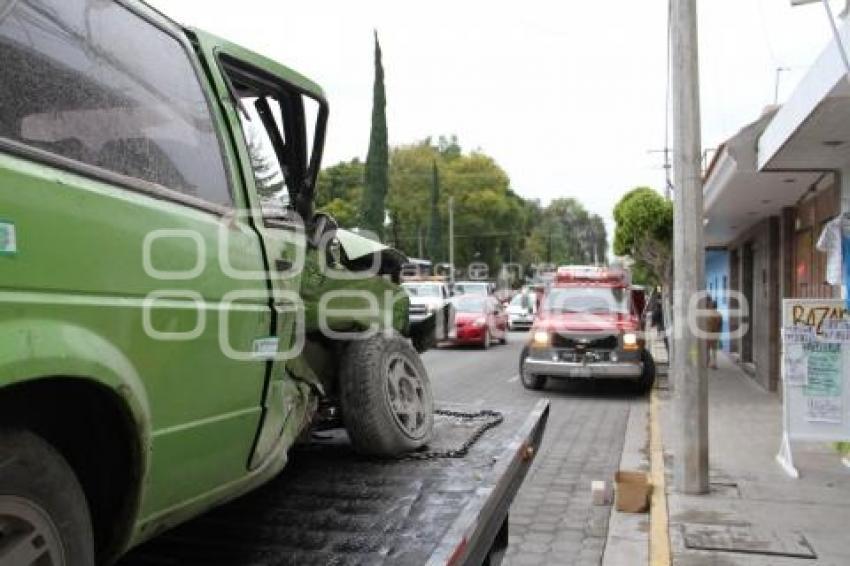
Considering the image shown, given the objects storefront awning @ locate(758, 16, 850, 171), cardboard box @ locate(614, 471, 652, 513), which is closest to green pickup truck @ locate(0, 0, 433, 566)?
cardboard box @ locate(614, 471, 652, 513)

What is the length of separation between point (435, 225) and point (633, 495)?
6013cm

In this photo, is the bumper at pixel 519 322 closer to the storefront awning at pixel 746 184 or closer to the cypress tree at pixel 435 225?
the storefront awning at pixel 746 184

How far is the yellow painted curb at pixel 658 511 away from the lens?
5.73m

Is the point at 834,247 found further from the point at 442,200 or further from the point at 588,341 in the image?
the point at 442,200

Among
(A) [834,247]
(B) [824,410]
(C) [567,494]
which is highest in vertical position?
(A) [834,247]

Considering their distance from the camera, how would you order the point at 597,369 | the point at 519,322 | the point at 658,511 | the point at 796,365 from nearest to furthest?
the point at 658,511 → the point at 796,365 → the point at 597,369 → the point at 519,322

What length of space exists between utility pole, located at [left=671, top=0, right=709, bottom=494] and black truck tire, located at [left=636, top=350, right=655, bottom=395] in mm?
7272

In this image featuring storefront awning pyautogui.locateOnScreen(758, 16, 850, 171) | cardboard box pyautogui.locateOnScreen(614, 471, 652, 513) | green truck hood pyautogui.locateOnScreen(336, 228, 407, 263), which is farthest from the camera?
cardboard box pyautogui.locateOnScreen(614, 471, 652, 513)

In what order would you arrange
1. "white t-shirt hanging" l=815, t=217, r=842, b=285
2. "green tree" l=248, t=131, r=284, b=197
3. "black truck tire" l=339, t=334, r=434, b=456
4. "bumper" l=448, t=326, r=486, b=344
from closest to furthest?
"green tree" l=248, t=131, r=284, b=197, "black truck tire" l=339, t=334, r=434, b=456, "white t-shirt hanging" l=815, t=217, r=842, b=285, "bumper" l=448, t=326, r=486, b=344

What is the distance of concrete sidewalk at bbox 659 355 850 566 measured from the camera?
18.7 feet

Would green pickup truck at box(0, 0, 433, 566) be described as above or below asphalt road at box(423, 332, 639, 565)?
above

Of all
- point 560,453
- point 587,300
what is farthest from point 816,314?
point 587,300

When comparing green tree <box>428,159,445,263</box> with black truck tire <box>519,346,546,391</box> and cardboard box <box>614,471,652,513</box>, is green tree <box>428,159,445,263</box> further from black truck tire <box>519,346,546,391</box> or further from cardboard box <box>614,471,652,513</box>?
cardboard box <box>614,471,652,513</box>

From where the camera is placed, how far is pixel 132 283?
219cm
